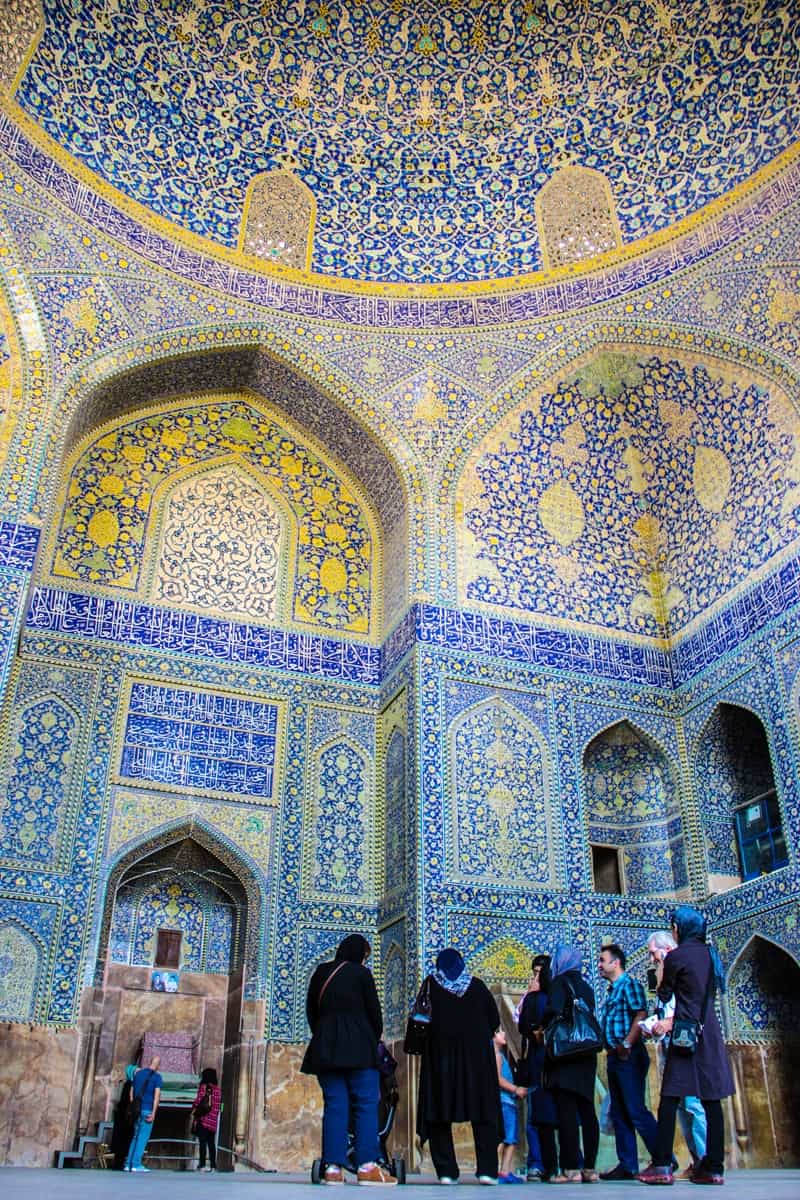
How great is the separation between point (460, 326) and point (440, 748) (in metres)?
3.57

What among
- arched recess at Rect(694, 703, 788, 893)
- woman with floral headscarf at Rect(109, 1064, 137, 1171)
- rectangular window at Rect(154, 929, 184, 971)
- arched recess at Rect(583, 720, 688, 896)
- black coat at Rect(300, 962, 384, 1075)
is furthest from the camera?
arched recess at Rect(583, 720, 688, 896)

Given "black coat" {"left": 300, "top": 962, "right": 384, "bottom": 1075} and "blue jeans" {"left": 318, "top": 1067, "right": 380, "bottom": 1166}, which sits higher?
"black coat" {"left": 300, "top": 962, "right": 384, "bottom": 1075}

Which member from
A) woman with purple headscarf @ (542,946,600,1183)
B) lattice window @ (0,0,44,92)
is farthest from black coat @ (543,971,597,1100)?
lattice window @ (0,0,44,92)

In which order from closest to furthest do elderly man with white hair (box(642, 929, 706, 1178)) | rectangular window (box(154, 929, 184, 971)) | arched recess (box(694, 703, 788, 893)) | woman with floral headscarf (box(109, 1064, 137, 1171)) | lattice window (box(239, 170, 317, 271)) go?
elderly man with white hair (box(642, 929, 706, 1178)) → woman with floral headscarf (box(109, 1064, 137, 1171)) → rectangular window (box(154, 929, 184, 971)) → arched recess (box(694, 703, 788, 893)) → lattice window (box(239, 170, 317, 271))

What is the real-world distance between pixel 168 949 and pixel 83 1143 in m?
1.37

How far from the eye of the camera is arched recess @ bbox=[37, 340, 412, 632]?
8219 millimetres

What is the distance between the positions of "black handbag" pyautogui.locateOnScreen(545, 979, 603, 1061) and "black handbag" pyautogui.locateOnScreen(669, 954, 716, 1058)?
1.99 feet

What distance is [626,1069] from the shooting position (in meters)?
4.41

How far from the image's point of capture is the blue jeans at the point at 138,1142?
6.24 m

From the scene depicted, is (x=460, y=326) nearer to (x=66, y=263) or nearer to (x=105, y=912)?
(x=66, y=263)

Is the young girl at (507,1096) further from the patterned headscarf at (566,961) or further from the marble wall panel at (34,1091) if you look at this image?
the marble wall panel at (34,1091)

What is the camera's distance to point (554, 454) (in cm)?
913

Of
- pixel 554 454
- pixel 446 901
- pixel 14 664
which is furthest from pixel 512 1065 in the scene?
pixel 554 454

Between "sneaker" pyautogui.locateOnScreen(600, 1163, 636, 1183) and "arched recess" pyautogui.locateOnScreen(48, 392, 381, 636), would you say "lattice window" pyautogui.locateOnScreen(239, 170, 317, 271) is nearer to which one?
"arched recess" pyautogui.locateOnScreen(48, 392, 381, 636)
